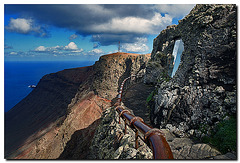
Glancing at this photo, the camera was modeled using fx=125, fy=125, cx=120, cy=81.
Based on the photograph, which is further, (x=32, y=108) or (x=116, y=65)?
(x=32, y=108)

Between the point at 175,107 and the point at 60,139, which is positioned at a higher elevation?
the point at 175,107

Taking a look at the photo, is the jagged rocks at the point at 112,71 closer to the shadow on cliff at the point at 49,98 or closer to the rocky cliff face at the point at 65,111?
the rocky cliff face at the point at 65,111

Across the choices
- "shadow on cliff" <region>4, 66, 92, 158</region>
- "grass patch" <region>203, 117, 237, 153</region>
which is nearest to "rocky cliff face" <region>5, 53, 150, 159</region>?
"shadow on cliff" <region>4, 66, 92, 158</region>

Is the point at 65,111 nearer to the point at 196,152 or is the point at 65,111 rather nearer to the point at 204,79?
the point at 204,79

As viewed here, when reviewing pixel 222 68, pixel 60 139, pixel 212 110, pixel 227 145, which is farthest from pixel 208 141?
pixel 60 139

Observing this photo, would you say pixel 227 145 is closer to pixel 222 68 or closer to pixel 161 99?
pixel 222 68

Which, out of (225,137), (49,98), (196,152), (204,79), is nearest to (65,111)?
(49,98)

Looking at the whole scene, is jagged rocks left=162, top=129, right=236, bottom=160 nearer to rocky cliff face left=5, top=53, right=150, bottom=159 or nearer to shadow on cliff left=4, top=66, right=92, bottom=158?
rocky cliff face left=5, top=53, right=150, bottom=159
